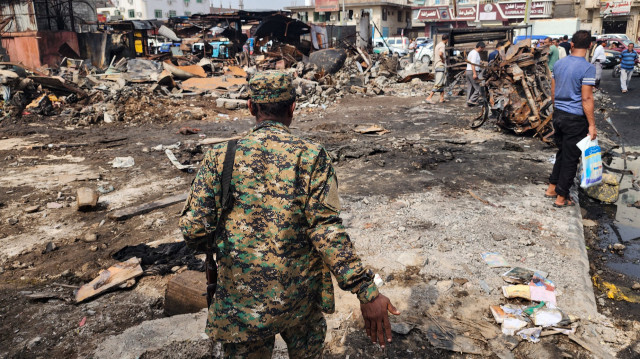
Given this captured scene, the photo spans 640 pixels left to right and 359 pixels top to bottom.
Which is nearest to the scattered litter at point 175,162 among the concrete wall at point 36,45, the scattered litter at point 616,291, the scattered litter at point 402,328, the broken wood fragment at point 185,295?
the broken wood fragment at point 185,295

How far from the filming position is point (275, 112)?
1.73m

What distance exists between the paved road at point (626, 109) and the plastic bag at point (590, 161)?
4093 mm

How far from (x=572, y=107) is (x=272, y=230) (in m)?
4.01

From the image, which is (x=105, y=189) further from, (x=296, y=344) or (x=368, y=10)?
(x=368, y=10)

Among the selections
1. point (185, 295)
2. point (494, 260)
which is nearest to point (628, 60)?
point (494, 260)

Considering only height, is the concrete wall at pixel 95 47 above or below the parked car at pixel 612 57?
above

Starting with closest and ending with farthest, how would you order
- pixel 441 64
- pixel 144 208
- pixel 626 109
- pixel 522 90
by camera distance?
pixel 144 208 < pixel 522 90 < pixel 626 109 < pixel 441 64

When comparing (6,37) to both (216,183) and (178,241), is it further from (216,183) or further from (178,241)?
(216,183)

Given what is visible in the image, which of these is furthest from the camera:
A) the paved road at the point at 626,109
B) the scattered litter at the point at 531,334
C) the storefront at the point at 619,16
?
the storefront at the point at 619,16

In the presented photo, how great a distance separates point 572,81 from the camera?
435 centimetres

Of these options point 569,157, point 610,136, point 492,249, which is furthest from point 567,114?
point 610,136

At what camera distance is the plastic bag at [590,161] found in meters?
4.35

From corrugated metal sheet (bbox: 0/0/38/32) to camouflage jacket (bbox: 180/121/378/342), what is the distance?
24034 mm

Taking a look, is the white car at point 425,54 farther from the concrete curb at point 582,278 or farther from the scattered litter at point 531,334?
the scattered litter at point 531,334
